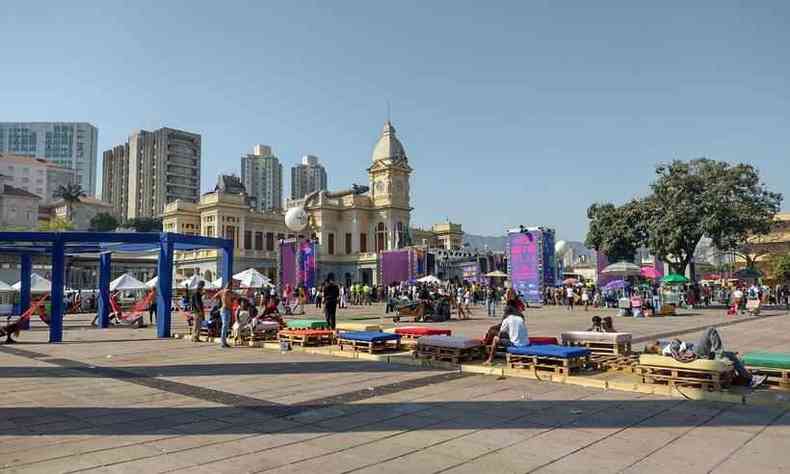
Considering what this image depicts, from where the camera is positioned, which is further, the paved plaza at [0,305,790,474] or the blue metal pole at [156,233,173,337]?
the blue metal pole at [156,233,173,337]

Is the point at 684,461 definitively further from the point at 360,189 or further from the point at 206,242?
the point at 360,189

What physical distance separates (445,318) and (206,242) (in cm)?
1077

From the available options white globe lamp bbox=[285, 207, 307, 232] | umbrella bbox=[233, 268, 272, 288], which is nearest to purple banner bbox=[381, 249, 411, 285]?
white globe lamp bbox=[285, 207, 307, 232]

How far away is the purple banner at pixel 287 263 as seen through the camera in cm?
4444

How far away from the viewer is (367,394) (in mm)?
7738

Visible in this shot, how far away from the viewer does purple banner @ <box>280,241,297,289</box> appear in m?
44.4

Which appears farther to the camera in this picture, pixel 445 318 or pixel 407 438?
pixel 445 318

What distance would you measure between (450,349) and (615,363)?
8.96 ft

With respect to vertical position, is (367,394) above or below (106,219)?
below

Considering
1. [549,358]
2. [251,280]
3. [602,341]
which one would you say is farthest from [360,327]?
[251,280]

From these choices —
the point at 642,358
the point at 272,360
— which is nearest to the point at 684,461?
the point at 642,358

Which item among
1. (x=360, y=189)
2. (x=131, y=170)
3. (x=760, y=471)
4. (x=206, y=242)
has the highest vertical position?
(x=131, y=170)

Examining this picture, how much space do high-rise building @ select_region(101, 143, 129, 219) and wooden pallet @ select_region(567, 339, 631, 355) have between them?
136824 millimetres

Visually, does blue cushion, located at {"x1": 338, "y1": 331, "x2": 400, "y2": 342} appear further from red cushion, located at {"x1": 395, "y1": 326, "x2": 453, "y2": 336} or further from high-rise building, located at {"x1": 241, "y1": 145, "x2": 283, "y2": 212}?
high-rise building, located at {"x1": 241, "y1": 145, "x2": 283, "y2": 212}
